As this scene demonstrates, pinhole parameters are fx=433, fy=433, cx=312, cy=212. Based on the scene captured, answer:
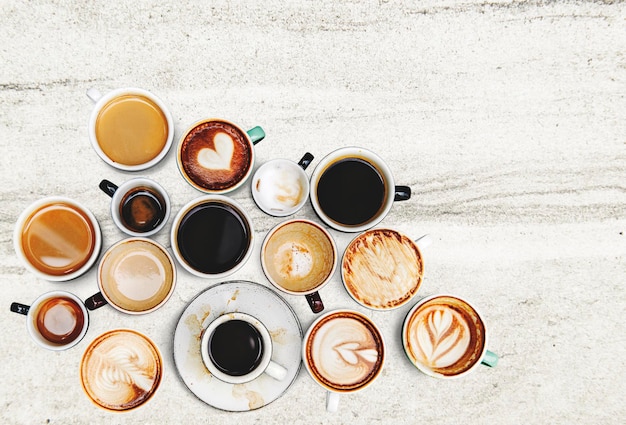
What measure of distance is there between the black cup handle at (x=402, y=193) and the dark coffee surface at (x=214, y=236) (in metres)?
0.31

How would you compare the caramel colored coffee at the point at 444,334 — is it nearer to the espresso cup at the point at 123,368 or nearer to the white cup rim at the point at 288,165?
the white cup rim at the point at 288,165

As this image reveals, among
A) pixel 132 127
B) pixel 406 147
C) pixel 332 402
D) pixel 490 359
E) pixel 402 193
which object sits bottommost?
pixel 332 402

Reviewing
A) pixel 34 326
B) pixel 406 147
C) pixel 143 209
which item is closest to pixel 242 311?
pixel 143 209

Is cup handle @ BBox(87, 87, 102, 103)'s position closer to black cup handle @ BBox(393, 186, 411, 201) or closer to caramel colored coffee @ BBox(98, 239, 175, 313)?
caramel colored coffee @ BBox(98, 239, 175, 313)

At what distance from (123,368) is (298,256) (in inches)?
16.1

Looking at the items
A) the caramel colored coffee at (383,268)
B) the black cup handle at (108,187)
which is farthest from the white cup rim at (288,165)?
the black cup handle at (108,187)

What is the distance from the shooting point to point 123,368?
852mm

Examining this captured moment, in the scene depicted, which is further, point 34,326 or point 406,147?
point 406,147

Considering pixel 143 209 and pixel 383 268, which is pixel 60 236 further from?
pixel 383 268

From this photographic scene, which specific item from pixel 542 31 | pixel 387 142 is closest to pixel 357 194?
pixel 387 142

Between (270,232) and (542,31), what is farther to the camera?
(542,31)

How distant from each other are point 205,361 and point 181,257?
0.21 metres

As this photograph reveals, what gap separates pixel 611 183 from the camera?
970 millimetres

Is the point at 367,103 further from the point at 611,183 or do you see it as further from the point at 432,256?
the point at 611,183
